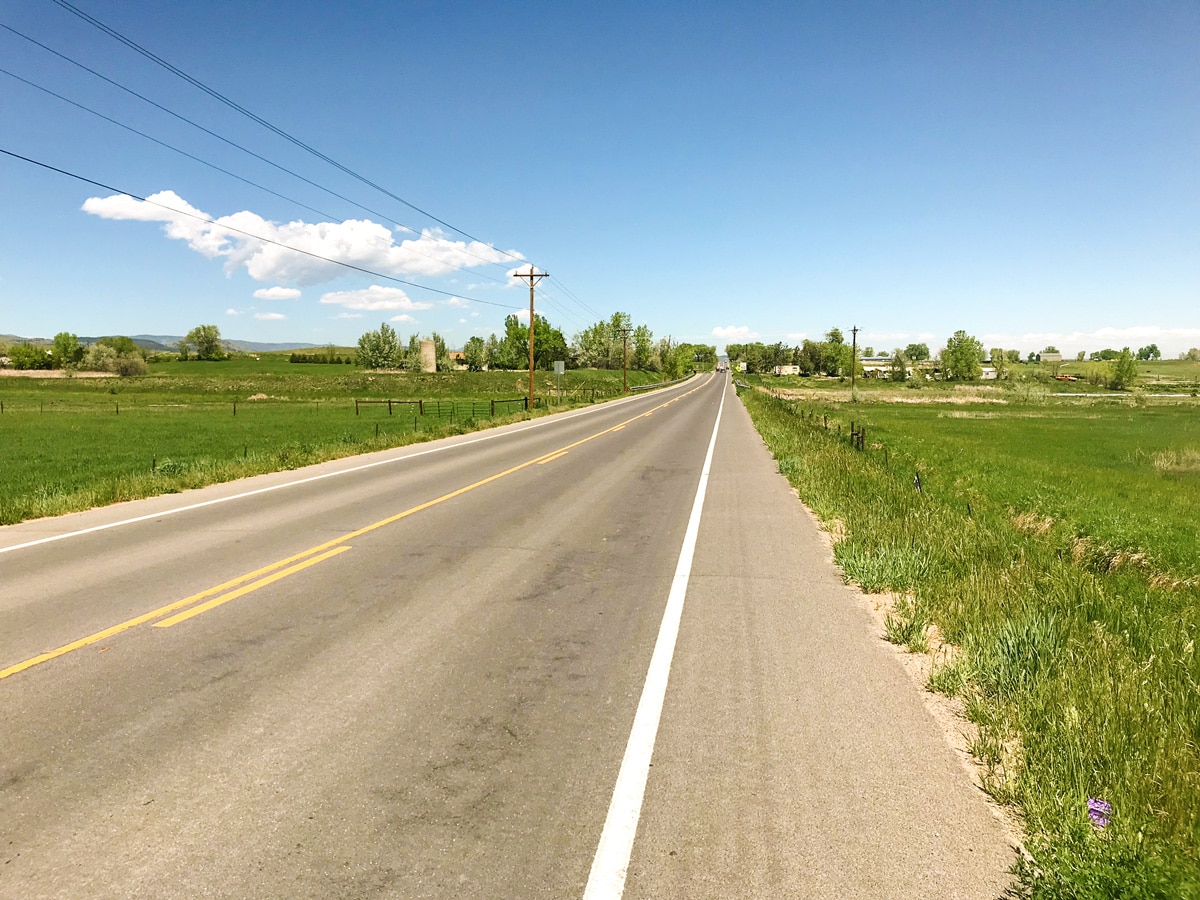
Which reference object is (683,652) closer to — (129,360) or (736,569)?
(736,569)

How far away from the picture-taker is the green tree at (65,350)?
14856 centimetres

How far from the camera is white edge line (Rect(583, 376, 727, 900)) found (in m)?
2.84

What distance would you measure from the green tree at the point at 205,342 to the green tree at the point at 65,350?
21858mm

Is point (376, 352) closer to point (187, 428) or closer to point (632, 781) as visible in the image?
point (187, 428)

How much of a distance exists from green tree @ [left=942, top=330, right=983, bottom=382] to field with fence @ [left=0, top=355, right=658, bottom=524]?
120653 mm

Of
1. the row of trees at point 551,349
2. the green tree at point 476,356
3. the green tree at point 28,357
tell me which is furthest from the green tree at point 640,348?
the green tree at point 28,357

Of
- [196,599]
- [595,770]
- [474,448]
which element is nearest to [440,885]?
[595,770]

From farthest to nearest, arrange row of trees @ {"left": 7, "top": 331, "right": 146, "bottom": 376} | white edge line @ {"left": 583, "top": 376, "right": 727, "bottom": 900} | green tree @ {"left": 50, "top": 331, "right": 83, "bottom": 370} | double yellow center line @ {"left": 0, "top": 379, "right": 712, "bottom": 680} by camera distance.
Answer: green tree @ {"left": 50, "top": 331, "right": 83, "bottom": 370}
row of trees @ {"left": 7, "top": 331, "right": 146, "bottom": 376}
double yellow center line @ {"left": 0, "top": 379, "right": 712, "bottom": 680}
white edge line @ {"left": 583, "top": 376, "right": 727, "bottom": 900}

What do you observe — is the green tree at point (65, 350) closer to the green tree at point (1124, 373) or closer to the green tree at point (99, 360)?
the green tree at point (99, 360)

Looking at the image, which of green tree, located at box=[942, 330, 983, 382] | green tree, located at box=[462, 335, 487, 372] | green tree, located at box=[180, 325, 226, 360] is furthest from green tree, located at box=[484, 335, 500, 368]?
green tree, located at box=[942, 330, 983, 382]

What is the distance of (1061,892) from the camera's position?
8.70ft

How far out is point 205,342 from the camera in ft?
539

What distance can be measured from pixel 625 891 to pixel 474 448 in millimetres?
19027

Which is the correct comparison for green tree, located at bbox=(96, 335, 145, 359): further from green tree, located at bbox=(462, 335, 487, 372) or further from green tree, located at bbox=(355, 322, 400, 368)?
green tree, located at bbox=(462, 335, 487, 372)
